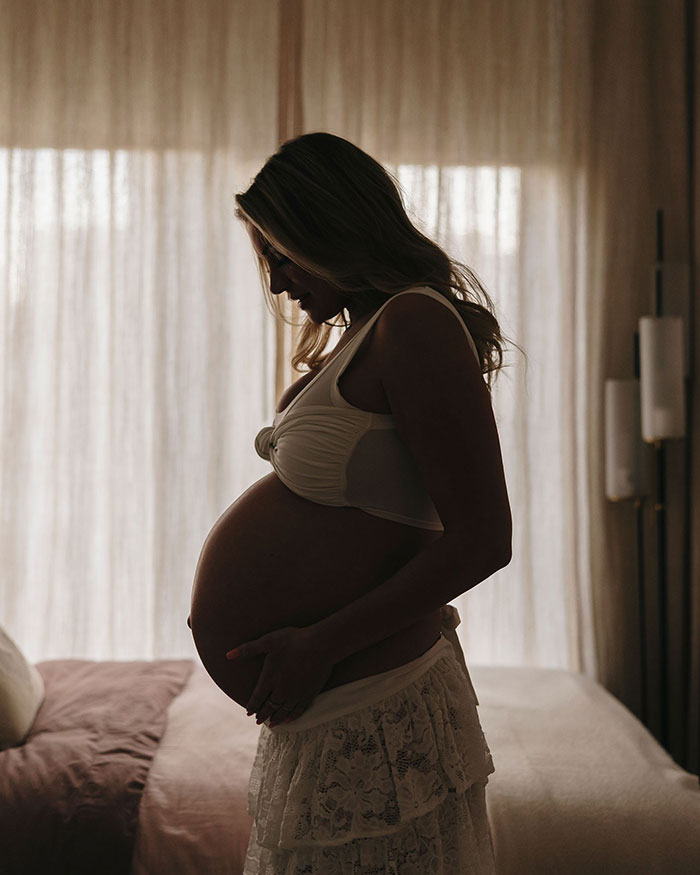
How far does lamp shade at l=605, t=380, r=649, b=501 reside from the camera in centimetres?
275

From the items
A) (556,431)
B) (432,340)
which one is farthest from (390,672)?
(556,431)

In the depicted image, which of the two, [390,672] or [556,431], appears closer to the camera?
[390,672]

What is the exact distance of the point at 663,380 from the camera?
2623mm

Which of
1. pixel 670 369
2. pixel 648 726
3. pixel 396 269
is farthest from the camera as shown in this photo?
pixel 648 726

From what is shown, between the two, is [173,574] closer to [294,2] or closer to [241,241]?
[241,241]

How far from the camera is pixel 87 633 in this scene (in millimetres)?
2977

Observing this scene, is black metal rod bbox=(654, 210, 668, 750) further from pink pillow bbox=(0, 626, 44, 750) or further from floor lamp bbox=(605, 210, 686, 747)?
pink pillow bbox=(0, 626, 44, 750)

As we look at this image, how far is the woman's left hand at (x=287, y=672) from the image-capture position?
2.90 feet

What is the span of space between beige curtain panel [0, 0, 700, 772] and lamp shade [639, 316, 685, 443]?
11.8 inches

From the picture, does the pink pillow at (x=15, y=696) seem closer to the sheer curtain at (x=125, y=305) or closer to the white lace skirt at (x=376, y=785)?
the sheer curtain at (x=125, y=305)

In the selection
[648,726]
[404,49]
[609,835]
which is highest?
[404,49]

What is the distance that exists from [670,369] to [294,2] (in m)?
1.77

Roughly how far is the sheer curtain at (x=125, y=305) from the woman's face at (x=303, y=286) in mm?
1910

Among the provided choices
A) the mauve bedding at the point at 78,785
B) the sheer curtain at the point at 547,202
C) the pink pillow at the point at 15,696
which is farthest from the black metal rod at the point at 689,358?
the pink pillow at the point at 15,696
